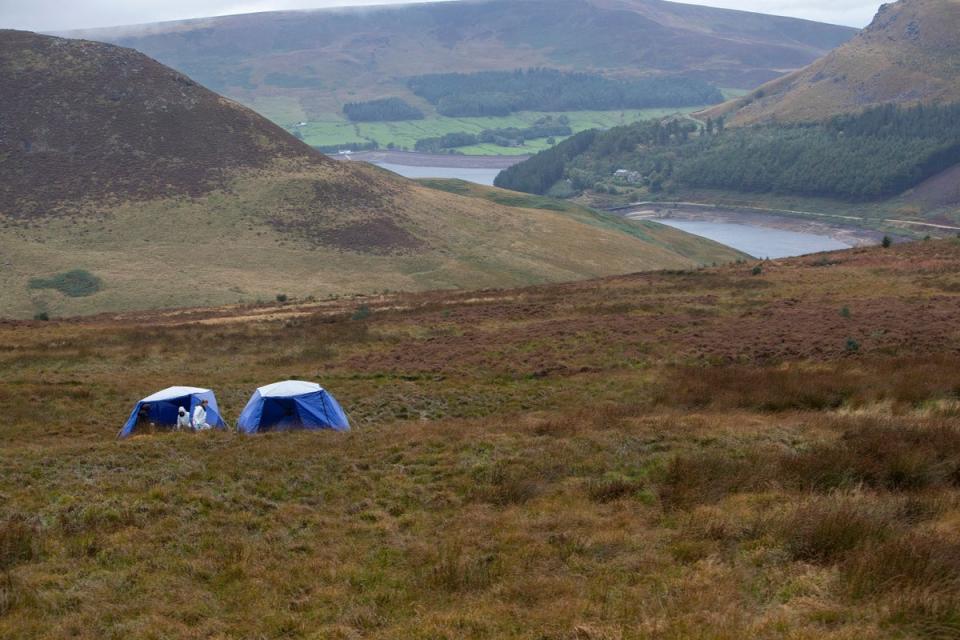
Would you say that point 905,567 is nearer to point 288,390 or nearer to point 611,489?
point 611,489

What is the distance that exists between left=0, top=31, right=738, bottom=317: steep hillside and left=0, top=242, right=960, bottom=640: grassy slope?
52003 millimetres

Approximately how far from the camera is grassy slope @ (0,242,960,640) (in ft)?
32.8

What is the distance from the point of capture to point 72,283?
255ft

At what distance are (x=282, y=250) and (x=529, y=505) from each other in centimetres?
8181

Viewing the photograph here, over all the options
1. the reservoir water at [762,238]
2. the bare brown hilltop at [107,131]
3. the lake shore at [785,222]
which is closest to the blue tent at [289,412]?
the bare brown hilltop at [107,131]

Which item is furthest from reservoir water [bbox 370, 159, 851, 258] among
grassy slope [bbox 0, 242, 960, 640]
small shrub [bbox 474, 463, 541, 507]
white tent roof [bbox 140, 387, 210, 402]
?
small shrub [bbox 474, 463, 541, 507]

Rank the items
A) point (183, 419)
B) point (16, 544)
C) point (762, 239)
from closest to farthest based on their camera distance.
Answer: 1. point (16, 544)
2. point (183, 419)
3. point (762, 239)

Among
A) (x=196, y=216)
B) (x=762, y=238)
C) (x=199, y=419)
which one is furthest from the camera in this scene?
(x=762, y=238)

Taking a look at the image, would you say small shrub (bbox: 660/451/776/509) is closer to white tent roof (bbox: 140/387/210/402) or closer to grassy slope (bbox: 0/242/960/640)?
grassy slope (bbox: 0/242/960/640)

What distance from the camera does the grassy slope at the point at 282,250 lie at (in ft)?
257

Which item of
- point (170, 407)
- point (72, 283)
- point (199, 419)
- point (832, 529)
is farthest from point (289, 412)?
point (72, 283)

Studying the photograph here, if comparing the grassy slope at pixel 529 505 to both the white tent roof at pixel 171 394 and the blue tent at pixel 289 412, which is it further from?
the white tent roof at pixel 171 394

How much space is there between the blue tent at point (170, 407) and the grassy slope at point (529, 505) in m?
1.50

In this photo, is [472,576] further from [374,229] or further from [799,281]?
[374,229]
